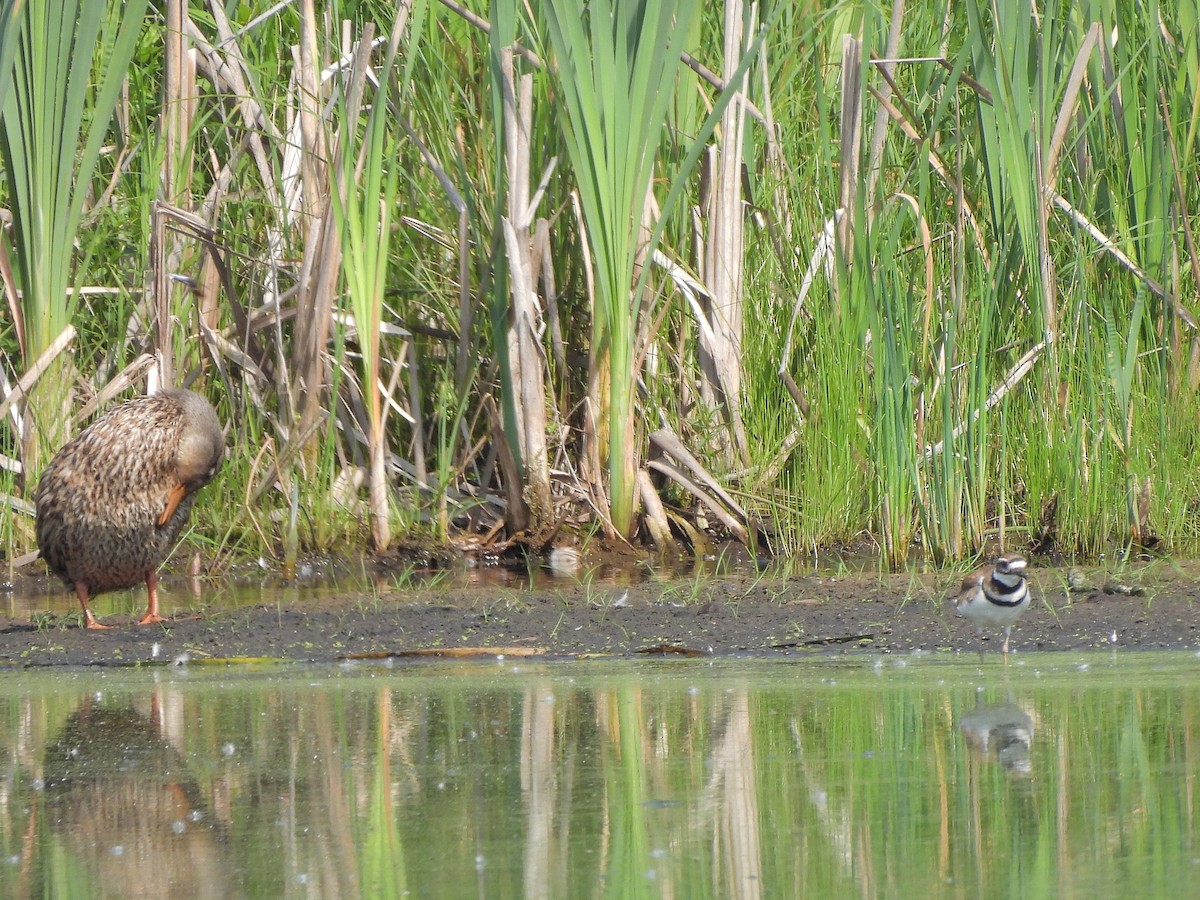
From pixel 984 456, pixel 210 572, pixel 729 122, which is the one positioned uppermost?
pixel 729 122

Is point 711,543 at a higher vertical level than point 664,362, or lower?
lower

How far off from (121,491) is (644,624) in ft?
6.70

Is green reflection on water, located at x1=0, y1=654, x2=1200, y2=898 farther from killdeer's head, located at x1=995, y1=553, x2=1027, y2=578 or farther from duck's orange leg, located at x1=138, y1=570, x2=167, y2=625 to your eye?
duck's orange leg, located at x1=138, y1=570, x2=167, y2=625

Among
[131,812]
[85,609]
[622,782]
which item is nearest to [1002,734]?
[622,782]

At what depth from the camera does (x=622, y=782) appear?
3.04 m

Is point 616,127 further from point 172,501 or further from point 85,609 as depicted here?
point 85,609

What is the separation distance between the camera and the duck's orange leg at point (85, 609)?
18.5ft

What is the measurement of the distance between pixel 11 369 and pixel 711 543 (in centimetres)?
293

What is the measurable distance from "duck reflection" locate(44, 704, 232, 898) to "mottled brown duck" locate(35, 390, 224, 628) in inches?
82.3

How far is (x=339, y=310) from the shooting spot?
22.6 feet

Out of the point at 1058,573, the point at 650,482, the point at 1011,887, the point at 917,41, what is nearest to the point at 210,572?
the point at 650,482

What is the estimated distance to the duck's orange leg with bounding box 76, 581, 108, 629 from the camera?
222 inches

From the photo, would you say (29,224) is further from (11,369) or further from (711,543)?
(711,543)

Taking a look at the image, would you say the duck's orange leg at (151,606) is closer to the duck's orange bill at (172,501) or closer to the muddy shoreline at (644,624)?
the muddy shoreline at (644,624)
